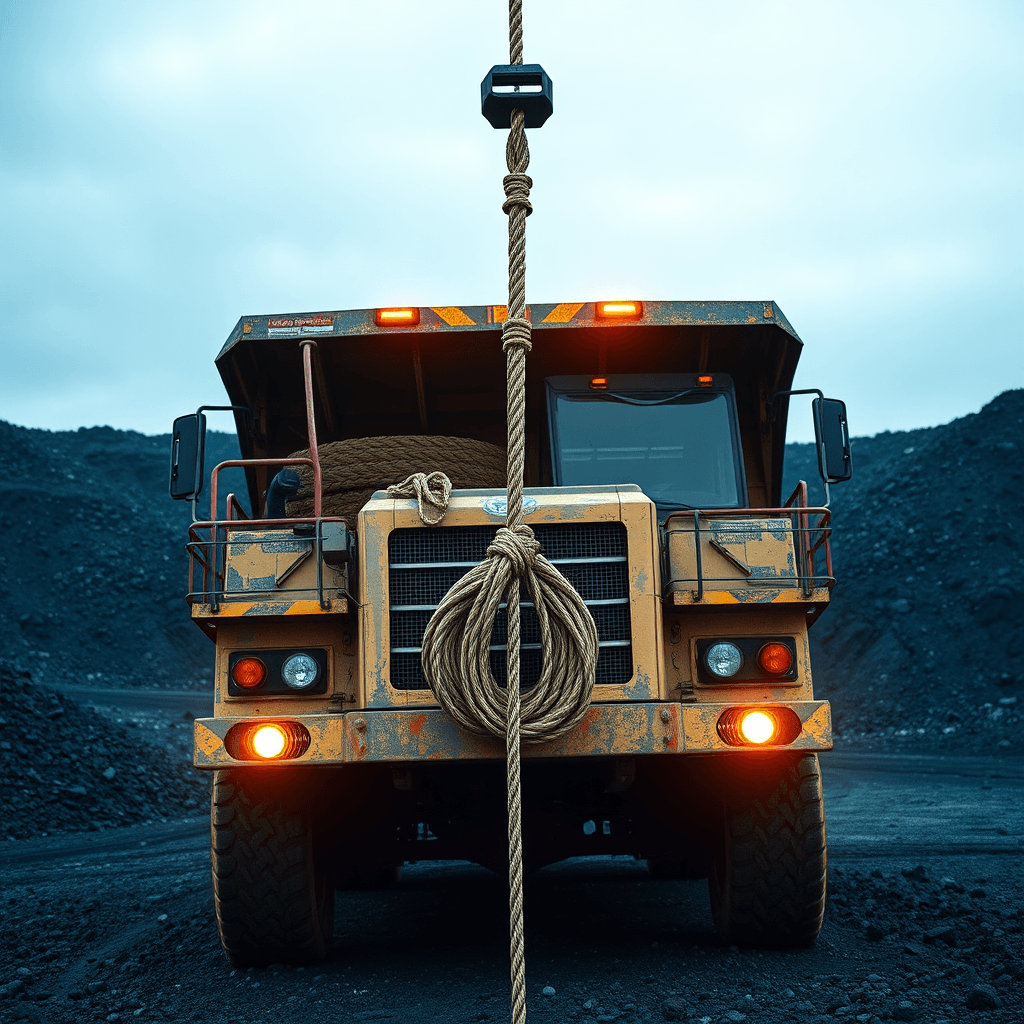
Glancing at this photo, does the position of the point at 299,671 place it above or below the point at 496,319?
below

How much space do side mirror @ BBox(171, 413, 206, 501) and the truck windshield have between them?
1.85 m

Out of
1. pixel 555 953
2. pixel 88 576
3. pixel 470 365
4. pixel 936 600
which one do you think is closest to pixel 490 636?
pixel 555 953

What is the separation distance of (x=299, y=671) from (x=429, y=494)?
3.07 ft

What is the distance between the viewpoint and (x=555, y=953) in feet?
17.2

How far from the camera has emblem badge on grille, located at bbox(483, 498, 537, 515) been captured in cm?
460

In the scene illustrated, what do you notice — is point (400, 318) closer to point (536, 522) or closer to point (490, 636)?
point (536, 522)

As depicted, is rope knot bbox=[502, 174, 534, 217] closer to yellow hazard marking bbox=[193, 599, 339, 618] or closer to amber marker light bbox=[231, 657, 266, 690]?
yellow hazard marking bbox=[193, 599, 339, 618]

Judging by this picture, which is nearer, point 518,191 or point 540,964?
point 518,191

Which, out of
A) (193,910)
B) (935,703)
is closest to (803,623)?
(193,910)

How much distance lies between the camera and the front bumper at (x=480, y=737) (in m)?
4.32

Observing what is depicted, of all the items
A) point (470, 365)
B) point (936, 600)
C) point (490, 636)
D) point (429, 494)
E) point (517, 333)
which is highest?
point (936, 600)

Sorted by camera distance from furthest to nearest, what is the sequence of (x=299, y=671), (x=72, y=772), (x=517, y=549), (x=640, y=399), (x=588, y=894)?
(x=72, y=772) → (x=588, y=894) → (x=640, y=399) → (x=299, y=671) → (x=517, y=549)

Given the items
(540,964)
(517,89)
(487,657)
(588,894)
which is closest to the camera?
(517,89)

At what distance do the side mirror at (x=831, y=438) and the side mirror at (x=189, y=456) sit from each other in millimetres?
3061
